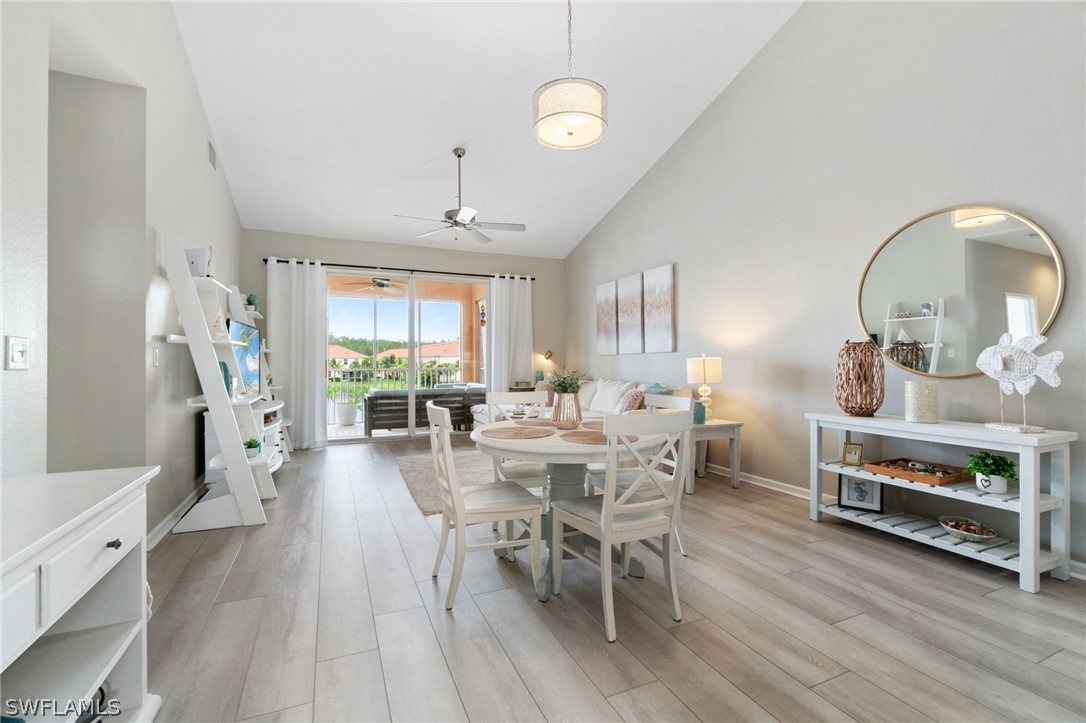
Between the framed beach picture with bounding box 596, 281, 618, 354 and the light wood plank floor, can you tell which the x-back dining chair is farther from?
the framed beach picture with bounding box 596, 281, 618, 354

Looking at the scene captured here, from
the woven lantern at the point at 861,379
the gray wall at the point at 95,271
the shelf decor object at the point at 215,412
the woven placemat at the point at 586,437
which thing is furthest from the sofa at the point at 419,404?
the woven lantern at the point at 861,379

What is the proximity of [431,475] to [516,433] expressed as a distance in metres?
2.30

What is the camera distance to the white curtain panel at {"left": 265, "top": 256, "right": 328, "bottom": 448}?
5.99 m

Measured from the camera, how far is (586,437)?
236cm

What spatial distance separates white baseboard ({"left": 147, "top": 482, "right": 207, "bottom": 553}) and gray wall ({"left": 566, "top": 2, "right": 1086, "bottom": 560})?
4.34 meters

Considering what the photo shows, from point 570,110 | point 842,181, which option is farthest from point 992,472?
point 570,110

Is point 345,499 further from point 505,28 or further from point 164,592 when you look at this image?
point 505,28

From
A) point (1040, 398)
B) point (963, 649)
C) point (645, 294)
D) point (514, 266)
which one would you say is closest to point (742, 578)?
point (963, 649)

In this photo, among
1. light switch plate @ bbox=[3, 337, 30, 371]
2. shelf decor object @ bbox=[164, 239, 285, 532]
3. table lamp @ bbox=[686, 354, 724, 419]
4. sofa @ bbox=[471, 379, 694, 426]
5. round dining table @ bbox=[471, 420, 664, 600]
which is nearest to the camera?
light switch plate @ bbox=[3, 337, 30, 371]

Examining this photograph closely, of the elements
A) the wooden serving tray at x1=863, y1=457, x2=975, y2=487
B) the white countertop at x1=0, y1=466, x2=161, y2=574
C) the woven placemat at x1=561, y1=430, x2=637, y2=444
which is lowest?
the wooden serving tray at x1=863, y1=457, x2=975, y2=487

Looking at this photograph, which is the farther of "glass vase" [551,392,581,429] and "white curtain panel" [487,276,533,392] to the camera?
"white curtain panel" [487,276,533,392]

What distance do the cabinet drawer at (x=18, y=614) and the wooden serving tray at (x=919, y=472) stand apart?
11.7ft

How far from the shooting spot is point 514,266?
7.35 meters

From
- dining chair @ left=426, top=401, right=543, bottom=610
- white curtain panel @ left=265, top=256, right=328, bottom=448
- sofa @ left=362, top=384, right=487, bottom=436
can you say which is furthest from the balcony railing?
dining chair @ left=426, top=401, right=543, bottom=610
